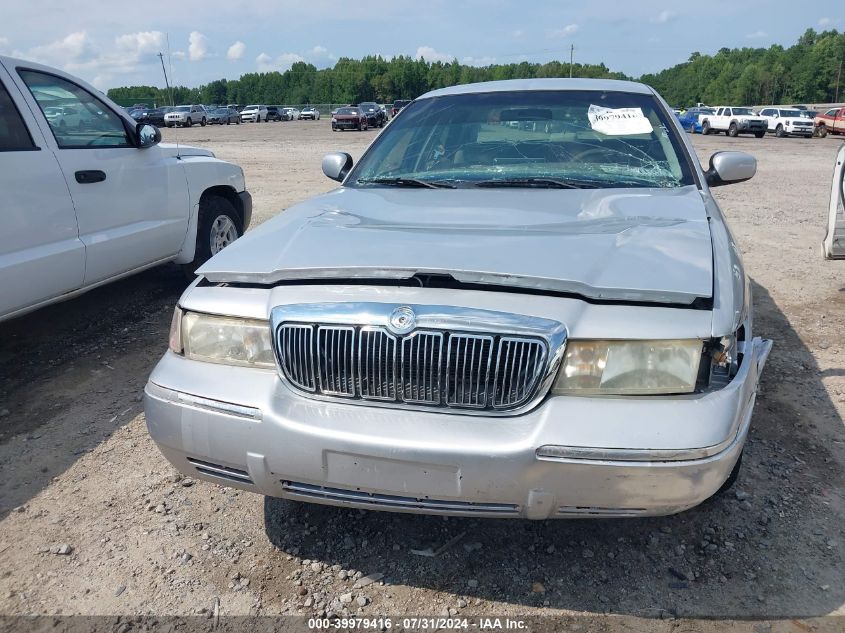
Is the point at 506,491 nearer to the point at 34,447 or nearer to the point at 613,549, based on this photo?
the point at 613,549

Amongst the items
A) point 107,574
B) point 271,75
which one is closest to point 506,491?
point 107,574

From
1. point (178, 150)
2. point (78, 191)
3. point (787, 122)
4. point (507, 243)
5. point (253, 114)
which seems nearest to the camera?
point (507, 243)

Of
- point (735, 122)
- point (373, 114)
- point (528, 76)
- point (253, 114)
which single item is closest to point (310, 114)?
point (253, 114)

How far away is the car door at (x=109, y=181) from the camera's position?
13.2 feet

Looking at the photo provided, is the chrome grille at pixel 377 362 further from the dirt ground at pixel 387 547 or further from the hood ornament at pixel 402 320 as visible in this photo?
the dirt ground at pixel 387 547

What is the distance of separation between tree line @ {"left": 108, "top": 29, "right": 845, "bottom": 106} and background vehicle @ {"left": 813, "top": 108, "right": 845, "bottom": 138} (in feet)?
212

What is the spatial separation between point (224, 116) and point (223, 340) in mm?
55805

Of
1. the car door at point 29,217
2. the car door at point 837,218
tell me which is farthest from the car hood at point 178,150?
the car door at point 837,218

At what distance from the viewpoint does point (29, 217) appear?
367 cm

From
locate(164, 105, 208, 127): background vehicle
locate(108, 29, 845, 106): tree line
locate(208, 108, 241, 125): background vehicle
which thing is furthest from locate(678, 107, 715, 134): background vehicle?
locate(108, 29, 845, 106): tree line

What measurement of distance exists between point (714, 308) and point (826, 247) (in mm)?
3605

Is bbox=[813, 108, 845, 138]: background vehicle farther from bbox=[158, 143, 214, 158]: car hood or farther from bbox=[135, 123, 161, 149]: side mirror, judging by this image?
bbox=[135, 123, 161, 149]: side mirror

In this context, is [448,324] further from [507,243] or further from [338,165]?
[338,165]

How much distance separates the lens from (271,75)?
127 meters
